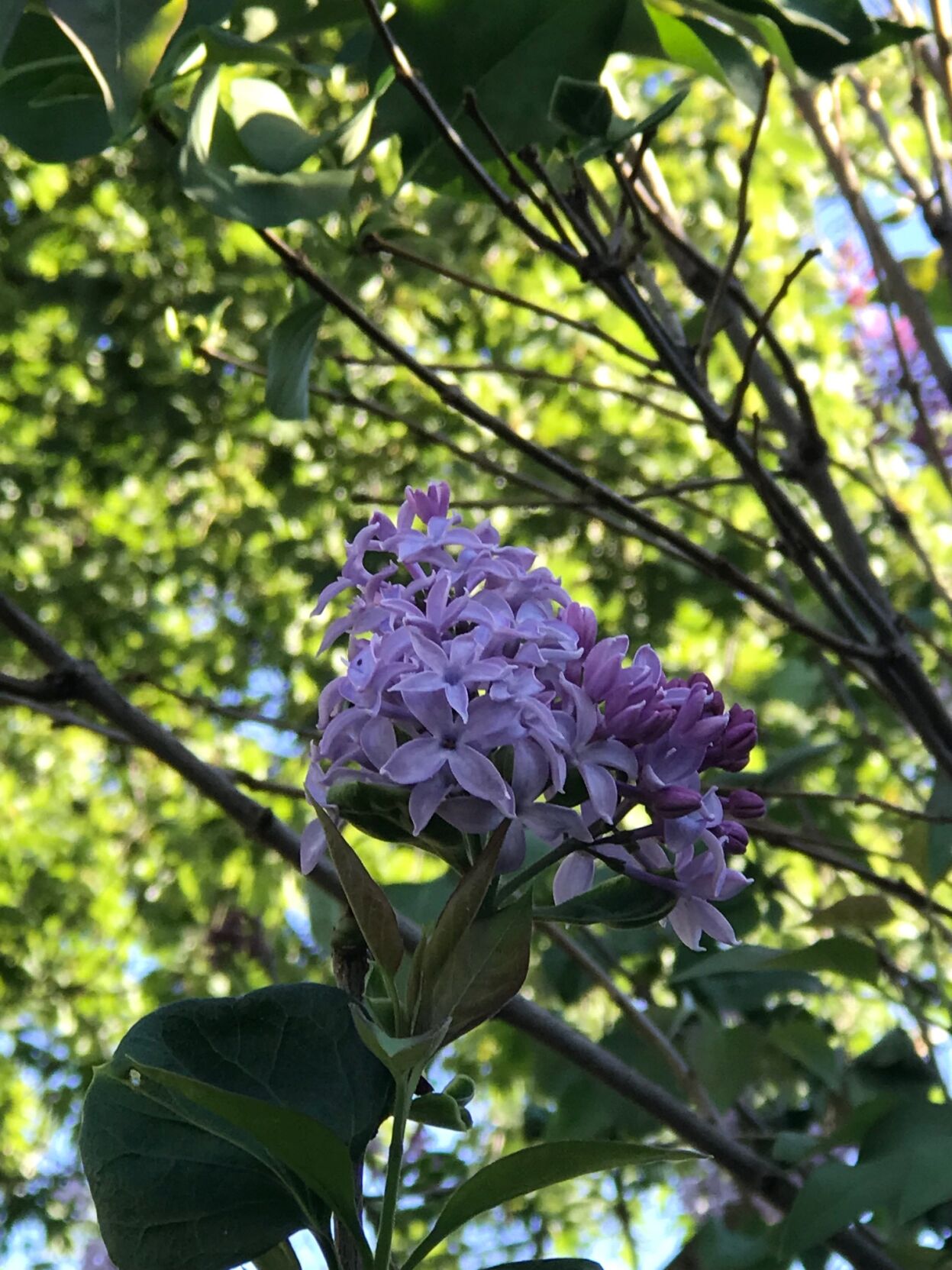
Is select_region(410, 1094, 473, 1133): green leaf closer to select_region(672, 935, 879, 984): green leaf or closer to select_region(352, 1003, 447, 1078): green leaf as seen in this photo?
select_region(352, 1003, 447, 1078): green leaf

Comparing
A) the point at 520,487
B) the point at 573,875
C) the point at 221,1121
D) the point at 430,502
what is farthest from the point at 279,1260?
the point at 520,487

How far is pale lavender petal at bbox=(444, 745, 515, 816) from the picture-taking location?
415 millimetres

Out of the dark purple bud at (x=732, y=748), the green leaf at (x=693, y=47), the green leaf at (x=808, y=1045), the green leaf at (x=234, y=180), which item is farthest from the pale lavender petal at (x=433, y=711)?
the green leaf at (x=808, y=1045)

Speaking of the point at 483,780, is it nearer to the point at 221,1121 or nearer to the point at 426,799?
the point at 426,799

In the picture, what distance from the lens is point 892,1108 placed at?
34.1 inches

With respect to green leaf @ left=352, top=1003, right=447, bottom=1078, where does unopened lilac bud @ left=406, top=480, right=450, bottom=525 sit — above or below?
above

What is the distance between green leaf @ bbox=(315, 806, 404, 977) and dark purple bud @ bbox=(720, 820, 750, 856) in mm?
124

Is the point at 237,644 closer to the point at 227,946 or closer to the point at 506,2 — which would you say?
the point at 227,946

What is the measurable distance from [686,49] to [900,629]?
433 mm

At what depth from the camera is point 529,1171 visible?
0.42 m

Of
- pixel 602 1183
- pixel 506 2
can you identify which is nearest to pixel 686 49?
pixel 506 2

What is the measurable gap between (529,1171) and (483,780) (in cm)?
12

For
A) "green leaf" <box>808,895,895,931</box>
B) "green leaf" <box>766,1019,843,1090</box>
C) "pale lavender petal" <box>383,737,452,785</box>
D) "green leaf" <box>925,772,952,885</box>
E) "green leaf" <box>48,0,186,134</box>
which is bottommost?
"pale lavender petal" <box>383,737,452,785</box>

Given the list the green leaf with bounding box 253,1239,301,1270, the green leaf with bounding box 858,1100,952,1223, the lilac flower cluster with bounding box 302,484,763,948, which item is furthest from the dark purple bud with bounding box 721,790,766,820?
the green leaf with bounding box 858,1100,952,1223
